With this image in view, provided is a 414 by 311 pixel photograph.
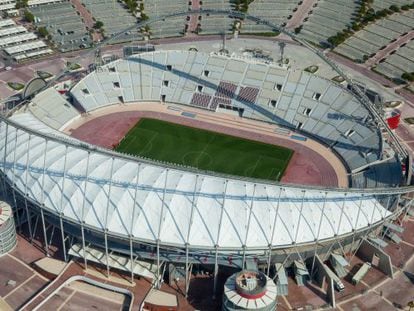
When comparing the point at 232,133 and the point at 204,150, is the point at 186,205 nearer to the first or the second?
the point at 204,150

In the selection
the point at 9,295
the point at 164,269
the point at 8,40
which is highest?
the point at 8,40

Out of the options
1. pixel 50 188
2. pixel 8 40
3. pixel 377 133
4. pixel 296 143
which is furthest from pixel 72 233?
pixel 8 40

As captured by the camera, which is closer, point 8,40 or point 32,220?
point 32,220

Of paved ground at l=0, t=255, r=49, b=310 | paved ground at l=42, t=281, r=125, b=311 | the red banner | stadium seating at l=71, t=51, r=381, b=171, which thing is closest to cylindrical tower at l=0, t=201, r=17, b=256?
paved ground at l=0, t=255, r=49, b=310

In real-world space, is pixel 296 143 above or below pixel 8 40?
below

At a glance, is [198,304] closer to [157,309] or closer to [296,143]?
[157,309]

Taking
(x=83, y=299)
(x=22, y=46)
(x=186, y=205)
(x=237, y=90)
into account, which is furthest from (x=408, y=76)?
(x=22, y=46)

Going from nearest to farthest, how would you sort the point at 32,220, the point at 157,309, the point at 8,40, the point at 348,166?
the point at 157,309 < the point at 32,220 < the point at 348,166 < the point at 8,40
